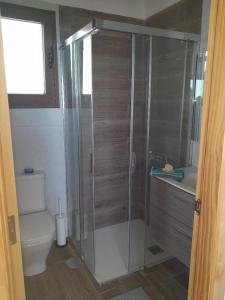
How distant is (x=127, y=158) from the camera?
9.23 ft

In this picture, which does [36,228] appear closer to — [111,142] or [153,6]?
[111,142]

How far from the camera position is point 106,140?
8.79 ft

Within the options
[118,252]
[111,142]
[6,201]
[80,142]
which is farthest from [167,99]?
[6,201]

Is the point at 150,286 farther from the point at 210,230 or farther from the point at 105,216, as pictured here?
the point at 210,230

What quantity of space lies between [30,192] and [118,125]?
3.81ft

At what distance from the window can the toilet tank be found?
26.7 inches

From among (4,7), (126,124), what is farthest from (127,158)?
(4,7)

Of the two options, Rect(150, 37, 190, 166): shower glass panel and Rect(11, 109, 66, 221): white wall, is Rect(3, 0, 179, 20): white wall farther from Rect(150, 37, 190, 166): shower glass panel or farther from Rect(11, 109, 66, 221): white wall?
Rect(11, 109, 66, 221): white wall

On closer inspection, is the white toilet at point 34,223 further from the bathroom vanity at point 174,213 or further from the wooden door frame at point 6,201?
the wooden door frame at point 6,201

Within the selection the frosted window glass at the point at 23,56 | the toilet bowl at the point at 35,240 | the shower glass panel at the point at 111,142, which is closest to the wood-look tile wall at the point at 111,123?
the shower glass panel at the point at 111,142

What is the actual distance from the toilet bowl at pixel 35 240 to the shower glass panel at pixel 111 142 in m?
0.53

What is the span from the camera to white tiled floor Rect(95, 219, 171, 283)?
2.13 m

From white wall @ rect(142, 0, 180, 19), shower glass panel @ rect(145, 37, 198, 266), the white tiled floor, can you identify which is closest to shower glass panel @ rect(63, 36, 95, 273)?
the white tiled floor

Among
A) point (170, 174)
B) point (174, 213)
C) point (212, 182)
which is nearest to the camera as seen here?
point (212, 182)
